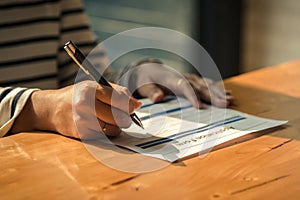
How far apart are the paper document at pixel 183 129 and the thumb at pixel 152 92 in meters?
0.03

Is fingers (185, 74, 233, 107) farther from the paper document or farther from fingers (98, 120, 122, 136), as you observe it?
fingers (98, 120, 122, 136)

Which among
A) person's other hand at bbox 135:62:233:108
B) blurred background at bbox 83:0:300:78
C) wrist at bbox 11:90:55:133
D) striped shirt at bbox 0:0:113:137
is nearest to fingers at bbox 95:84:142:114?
wrist at bbox 11:90:55:133

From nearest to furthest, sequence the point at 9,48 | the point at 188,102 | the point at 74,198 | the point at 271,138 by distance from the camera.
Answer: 1. the point at 74,198
2. the point at 271,138
3. the point at 188,102
4. the point at 9,48

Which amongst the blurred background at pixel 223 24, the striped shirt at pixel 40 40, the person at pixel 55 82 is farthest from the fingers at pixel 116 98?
the blurred background at pixel 223 24

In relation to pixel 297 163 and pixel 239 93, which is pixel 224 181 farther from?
pixel 239 93

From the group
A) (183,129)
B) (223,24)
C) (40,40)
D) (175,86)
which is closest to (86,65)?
(183,129)

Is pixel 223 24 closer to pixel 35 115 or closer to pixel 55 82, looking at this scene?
pixel 55 82

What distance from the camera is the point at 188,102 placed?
1159 mm

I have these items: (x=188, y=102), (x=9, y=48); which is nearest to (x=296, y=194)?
(x=188, y=102)

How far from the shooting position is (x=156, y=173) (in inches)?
31.6

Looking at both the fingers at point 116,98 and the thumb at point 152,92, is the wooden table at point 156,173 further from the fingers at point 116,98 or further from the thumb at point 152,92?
the thumb at point 152,92

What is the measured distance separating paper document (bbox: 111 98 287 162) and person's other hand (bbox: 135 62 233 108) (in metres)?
0.03

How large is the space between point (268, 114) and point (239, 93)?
159 millimetres

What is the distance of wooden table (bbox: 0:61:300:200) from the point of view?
74 cm
